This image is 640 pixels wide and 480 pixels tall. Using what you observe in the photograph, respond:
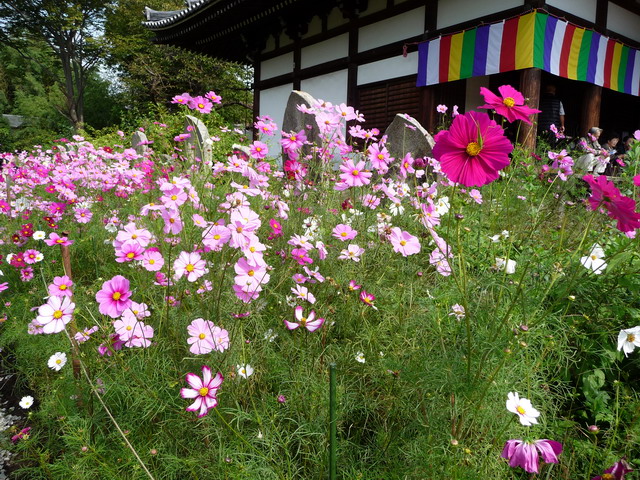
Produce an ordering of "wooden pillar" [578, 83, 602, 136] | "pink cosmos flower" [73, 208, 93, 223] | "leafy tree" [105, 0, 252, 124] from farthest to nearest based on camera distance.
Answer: "leafy tree" [105, 0, 252, 124] → "wooden pillar" [578, 83, 602, 136] → "pink cosmos flower" [73, 208, 93, 223]

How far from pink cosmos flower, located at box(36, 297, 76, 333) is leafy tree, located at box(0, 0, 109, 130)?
533 inches

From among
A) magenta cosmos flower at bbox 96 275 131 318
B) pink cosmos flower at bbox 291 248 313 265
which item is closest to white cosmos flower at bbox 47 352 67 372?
magenta cosmos flower at bbox 96 275 131 318

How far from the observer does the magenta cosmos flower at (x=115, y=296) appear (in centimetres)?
82

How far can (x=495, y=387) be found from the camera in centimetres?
84

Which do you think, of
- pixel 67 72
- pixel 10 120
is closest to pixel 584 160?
pixel 67 72

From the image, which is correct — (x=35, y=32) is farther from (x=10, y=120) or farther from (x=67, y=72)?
(x=10, y=120)

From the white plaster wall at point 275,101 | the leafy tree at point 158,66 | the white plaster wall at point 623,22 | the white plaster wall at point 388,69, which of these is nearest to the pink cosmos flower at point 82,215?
the white plaster wall at point 388,69

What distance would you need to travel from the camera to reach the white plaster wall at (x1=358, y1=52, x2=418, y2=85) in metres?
5.36

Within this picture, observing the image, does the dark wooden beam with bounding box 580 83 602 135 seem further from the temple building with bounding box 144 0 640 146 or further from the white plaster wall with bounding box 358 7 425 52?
the white plaster wall with bounding box 358 7 425 52

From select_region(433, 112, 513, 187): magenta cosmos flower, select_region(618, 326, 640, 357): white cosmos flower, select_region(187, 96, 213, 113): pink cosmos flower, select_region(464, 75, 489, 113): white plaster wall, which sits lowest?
select_region(618, 326, 640, 357): white cosmos flower

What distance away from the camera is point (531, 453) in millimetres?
610

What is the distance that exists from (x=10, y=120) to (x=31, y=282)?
21631 mm

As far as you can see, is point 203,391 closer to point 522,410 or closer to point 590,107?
point 522,410

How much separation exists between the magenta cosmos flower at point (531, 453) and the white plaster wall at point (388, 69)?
5347 mm
